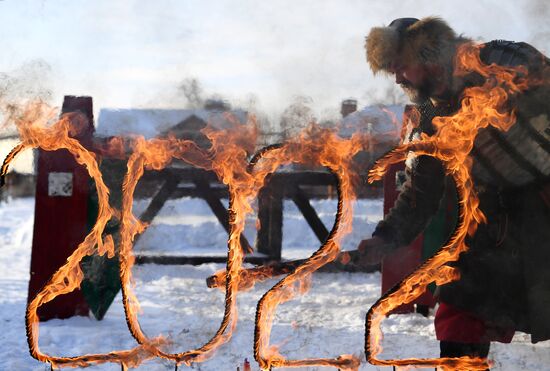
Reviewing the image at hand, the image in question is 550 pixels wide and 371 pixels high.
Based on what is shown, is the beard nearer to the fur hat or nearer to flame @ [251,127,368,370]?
the fur hat

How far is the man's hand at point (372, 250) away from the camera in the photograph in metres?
2.96

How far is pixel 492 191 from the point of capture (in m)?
2.87

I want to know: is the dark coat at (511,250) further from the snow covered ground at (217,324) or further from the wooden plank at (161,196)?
the wooden plank at (161,196)

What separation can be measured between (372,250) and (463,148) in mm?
659

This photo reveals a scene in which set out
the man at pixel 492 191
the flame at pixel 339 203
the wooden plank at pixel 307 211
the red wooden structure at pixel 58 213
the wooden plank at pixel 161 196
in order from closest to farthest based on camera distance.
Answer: the flame at pixel 339 203 < the man at pixel 492 191 < the red wooden structure at pixel 58 213 < the wooden plank at pixel 161 196 < the wooden plank at pixel 307 211

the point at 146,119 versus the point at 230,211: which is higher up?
the point at 146,119

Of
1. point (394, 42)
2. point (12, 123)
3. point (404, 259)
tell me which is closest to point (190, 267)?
point (404, 259)

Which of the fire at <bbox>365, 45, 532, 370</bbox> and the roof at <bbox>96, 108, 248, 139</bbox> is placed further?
the roof at <bbox>96, 108, 248, 139</bbox>

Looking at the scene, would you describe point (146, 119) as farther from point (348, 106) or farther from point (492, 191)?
point (492, 191)

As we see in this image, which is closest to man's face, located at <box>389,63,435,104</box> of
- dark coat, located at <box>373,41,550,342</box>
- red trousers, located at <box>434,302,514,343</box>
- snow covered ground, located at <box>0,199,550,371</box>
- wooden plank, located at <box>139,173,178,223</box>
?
dark coat, located at <box>373,41,550,342</box>

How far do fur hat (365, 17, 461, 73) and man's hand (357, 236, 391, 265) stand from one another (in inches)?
34.1

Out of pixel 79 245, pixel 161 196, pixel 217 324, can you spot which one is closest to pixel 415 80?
pixel 79 245

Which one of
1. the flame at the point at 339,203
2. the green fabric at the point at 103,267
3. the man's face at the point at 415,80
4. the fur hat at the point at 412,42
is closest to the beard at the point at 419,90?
the man's face at the point at 415,80

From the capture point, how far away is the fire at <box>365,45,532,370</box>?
269 centimetres
